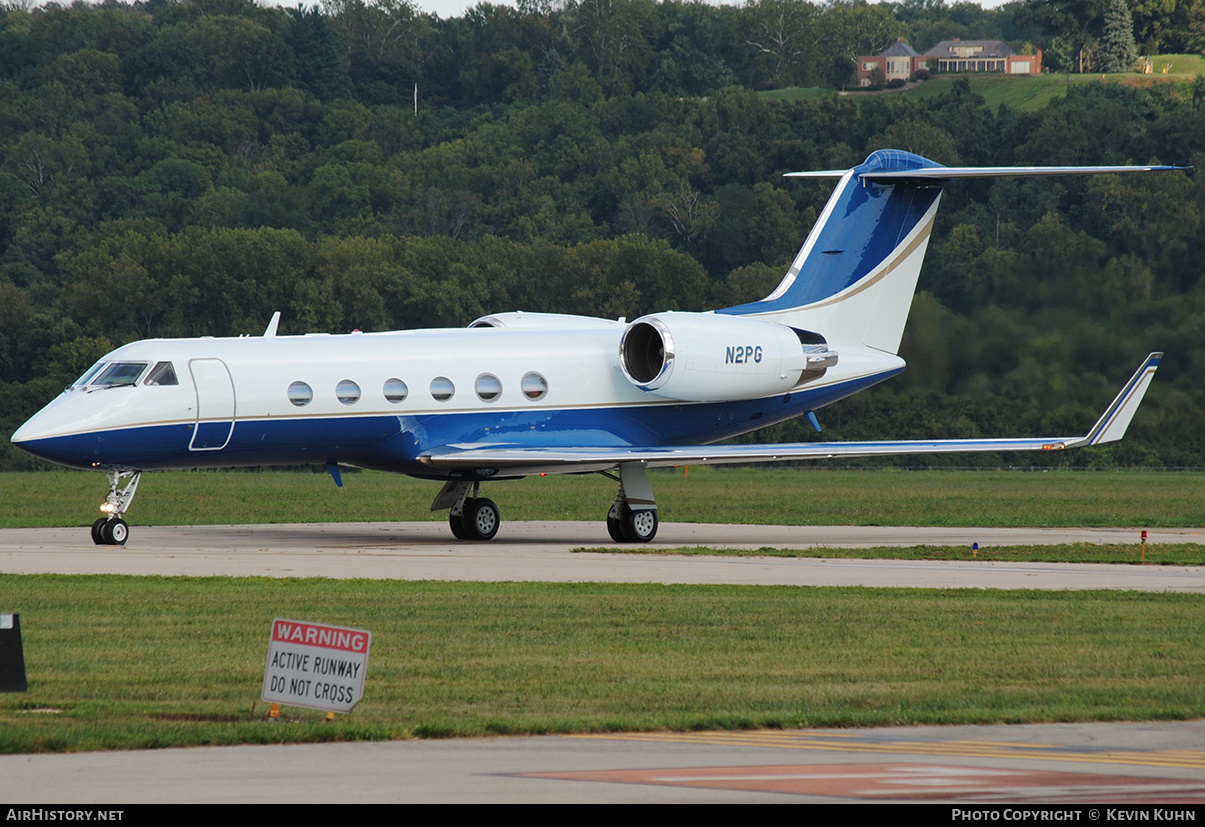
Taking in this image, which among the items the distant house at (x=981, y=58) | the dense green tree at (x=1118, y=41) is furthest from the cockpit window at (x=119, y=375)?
the distant house at (x=981, y=58)

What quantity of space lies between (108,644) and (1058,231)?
1925 inches

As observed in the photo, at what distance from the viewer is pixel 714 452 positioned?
28.9 m

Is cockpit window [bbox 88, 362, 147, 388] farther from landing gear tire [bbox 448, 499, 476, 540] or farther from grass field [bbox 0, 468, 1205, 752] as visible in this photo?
landing gear tire [bbox 448, 499, 476, 540]

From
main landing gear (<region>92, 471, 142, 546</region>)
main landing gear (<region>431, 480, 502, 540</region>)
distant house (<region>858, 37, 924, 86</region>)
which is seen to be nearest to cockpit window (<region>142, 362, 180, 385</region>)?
main landing gear (<region>92, 471, 142, 546</region>)

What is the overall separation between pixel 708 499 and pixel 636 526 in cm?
1535

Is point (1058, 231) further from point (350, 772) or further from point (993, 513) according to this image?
point (350, 772)

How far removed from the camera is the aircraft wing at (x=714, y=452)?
28.7 meters

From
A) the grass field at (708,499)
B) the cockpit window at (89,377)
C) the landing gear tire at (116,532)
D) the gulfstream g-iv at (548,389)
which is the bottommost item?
the grass field at (708,499)

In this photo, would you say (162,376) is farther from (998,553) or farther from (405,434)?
(998,553)

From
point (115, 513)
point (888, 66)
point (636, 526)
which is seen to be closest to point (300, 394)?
point (115, 513)

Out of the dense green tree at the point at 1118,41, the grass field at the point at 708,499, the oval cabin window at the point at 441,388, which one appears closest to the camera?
the oval cabin window at the point at 441,388

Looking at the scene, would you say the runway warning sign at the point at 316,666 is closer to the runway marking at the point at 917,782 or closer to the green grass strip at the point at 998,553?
the runway marking at the point at 917,782

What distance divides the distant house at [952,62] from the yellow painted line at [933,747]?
474 feet

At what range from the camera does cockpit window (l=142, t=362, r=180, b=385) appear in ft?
87.7
